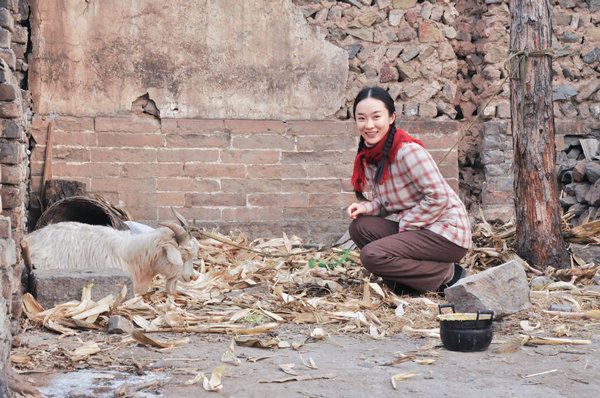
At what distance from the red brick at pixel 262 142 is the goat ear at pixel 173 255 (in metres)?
2.48

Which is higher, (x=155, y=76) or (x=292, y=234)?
(x=155, y=76)

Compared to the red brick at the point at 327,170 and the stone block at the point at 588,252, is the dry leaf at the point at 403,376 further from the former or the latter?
the red brick at the point at 327,170

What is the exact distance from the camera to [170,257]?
17.4 feet

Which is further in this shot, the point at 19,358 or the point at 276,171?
the point at 276,171

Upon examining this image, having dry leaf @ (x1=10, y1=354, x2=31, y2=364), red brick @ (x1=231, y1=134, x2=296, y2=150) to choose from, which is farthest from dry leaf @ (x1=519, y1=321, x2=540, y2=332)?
red brick @ (x1=231, y1=134, x2=296, y2=150)

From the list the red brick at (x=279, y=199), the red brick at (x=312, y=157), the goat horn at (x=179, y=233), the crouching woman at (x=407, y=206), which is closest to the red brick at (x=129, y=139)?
the red brick at (x=279, y=199)

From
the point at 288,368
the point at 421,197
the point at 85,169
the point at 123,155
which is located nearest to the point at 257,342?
the point at 288,368

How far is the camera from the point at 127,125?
7.47m

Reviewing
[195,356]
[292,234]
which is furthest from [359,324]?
[292,234]

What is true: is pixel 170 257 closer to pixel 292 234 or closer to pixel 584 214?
pixel 292 234

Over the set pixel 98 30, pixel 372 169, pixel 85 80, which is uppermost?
pixel 98 30

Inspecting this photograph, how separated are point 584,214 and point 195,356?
526 cm

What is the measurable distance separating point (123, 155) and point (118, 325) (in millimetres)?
3796

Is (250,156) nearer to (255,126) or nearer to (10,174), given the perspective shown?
(255,126)
